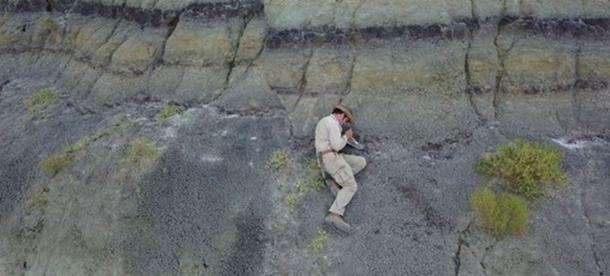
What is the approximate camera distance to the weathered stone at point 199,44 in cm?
1423

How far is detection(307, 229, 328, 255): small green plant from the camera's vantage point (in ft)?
33.3

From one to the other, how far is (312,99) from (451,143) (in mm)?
3285

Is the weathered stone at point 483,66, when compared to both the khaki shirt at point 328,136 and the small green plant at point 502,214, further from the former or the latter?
the khaki shirt at point 328,136

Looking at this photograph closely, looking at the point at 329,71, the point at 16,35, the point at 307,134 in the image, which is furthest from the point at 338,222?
the point at 16,35

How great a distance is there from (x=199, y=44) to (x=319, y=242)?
22.1ft

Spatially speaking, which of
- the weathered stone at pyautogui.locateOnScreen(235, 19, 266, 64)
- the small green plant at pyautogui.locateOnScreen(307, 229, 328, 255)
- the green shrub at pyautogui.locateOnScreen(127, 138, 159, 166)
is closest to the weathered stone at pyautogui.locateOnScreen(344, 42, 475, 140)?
the weathered stone at pyautogui.locateOnScreen(235, 19, 266, 64)

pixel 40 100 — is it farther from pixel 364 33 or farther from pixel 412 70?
pixel 412 70

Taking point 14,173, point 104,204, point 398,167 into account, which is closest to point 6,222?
point 14,173

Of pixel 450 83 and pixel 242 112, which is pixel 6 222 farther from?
pixel 450 83

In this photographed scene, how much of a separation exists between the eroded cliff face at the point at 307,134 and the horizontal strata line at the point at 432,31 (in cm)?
3

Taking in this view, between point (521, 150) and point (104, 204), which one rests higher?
point (521, 150)

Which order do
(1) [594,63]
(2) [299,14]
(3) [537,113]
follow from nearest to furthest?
1. (3) [537,113]
2. (1) [594,63]
3. (2) [299,14]

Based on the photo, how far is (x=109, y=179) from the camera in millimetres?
12258

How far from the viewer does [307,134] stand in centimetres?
1238
